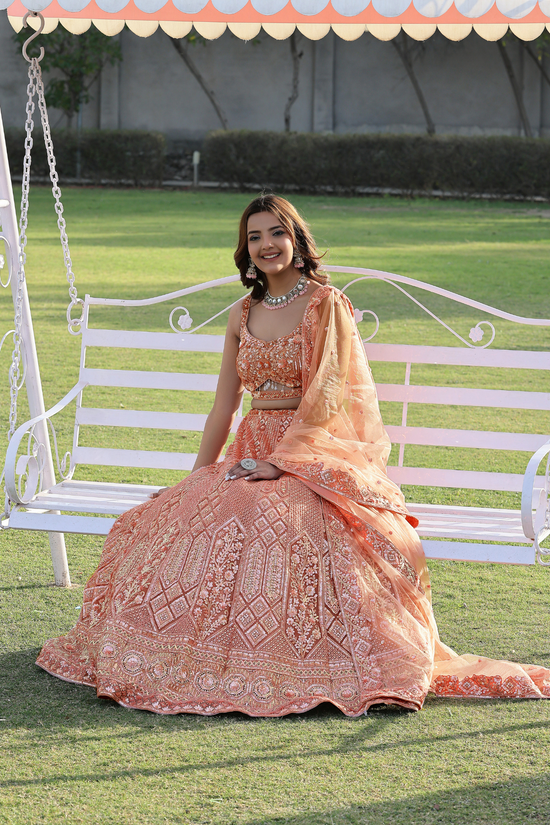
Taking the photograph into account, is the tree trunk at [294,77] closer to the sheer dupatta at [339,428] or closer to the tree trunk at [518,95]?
the tree trunk at [518,95]

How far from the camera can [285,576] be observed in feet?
11.2

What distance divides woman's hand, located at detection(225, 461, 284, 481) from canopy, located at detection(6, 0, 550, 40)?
1947 mm

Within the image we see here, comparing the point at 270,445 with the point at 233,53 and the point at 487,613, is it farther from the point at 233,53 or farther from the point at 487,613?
the point at 233,53

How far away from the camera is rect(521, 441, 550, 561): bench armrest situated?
343cm

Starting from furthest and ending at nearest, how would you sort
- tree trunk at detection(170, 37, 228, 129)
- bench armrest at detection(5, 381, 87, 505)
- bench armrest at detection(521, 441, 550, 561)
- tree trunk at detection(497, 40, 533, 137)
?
tree trunk at detection(170, 37, 228, 129), tree trunk at detection(497, 40, 533, 137), bench armrest at detection(5, 381, 87, 505), bench armrest at detection(521, 441, 550, 561)

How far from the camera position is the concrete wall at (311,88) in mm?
27875

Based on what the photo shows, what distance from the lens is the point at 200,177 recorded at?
1097 inches

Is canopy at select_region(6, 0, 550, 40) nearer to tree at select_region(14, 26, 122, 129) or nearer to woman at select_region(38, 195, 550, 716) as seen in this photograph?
woman at select_region(38, 195, 550, 716)

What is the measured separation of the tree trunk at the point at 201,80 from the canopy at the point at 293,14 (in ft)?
79.0

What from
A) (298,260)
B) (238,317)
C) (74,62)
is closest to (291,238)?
(298,260)

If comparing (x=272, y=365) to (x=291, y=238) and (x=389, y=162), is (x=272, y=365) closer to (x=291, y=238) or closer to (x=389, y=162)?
(x=291, y=238)

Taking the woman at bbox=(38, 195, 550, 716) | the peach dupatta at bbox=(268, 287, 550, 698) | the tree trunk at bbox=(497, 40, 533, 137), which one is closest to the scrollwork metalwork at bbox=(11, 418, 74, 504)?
the woman at bbox=(38, 195, 550, 716)

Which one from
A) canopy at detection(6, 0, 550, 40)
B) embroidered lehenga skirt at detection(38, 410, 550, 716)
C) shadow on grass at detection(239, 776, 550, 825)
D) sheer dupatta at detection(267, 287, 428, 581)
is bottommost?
shadow on grass at detection(239, 776, 550, 825)

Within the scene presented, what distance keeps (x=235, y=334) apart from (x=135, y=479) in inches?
91.5
